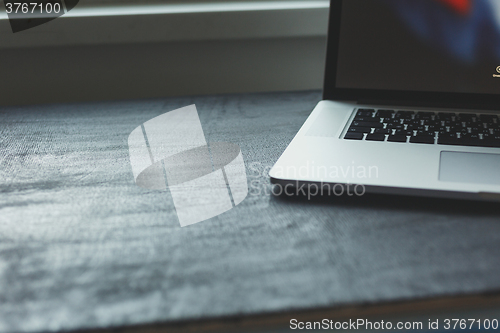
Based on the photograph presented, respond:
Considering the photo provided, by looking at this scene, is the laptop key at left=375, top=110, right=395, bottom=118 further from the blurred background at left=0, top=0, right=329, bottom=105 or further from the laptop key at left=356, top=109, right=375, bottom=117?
the blurred background at left=0, top=0, right=329, bottom=105

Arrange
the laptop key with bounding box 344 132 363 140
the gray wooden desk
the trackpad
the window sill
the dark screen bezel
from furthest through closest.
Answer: the window sill
the dark screen bezel
the laptop key with bounding box 344 132 363 140
the trackpad
the gray wooden desk

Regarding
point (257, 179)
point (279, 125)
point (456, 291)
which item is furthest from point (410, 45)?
point (456, 291)

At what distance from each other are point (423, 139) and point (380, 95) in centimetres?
16

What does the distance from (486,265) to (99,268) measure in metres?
0.28

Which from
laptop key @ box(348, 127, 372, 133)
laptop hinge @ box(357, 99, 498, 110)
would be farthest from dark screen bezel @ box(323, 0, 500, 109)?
laptop key @ box(348, 127, 372, 133)

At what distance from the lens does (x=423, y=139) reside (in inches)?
19.5

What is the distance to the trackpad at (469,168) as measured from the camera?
0.41 m

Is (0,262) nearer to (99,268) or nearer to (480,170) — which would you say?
(99,268)

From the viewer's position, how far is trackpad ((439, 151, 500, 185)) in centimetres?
41

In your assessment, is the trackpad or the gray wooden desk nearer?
the gray wooden desk

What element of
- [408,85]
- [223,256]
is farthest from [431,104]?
[223,256]

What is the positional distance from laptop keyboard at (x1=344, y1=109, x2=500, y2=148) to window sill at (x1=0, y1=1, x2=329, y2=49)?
11.9 inches

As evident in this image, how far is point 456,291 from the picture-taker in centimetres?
28

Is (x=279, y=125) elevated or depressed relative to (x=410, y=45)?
depressed
